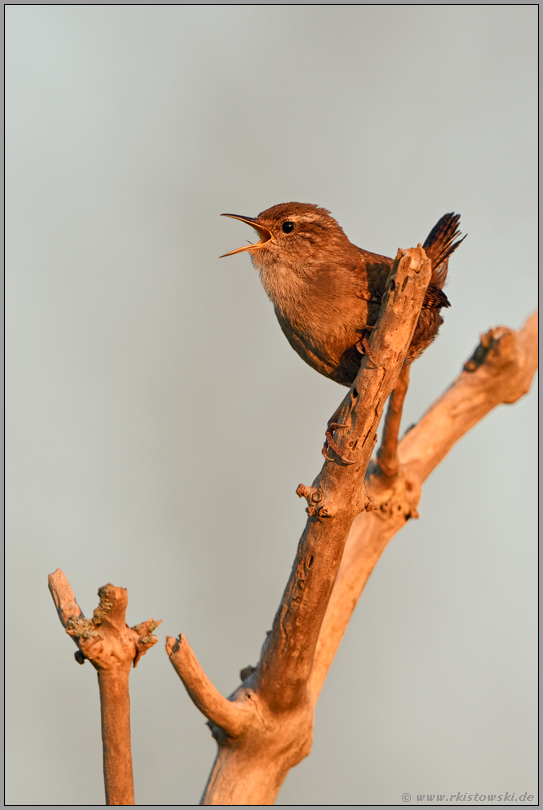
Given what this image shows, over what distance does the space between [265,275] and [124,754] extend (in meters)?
1.91

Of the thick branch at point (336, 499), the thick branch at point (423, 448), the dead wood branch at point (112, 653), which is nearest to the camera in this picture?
the dead wood branch at point (112, 653)

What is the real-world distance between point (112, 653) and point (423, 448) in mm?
2598

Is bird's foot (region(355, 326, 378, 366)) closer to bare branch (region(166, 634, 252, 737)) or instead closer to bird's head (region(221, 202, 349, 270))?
bird's head (region(221, 202, 349, 270))

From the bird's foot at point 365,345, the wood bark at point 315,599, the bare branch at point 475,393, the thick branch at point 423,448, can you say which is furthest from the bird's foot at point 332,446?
the bare branch at point 475,393

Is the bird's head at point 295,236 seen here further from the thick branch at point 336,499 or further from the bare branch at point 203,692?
the bare branch at point 203,692

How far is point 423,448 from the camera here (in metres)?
4.04

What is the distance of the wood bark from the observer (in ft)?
7.44

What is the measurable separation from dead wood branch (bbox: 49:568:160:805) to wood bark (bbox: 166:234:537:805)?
1.02 ft

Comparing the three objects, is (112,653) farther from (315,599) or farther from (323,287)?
(323,287)

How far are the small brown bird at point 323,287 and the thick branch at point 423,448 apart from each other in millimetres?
1153

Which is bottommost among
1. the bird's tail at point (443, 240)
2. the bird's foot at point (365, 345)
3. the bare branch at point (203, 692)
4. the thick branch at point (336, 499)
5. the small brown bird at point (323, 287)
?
the bare branch at point (203, 692)

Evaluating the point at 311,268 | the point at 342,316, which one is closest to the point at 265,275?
the point at 311,268

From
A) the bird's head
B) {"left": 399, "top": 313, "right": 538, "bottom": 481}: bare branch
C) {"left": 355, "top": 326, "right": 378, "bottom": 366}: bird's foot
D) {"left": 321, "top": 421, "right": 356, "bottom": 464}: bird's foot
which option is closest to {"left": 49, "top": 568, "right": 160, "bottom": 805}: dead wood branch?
{"left": 321, "top": 421, "right": 356, "bottom": 464}: bird's foot

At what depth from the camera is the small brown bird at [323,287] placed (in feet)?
8.47
